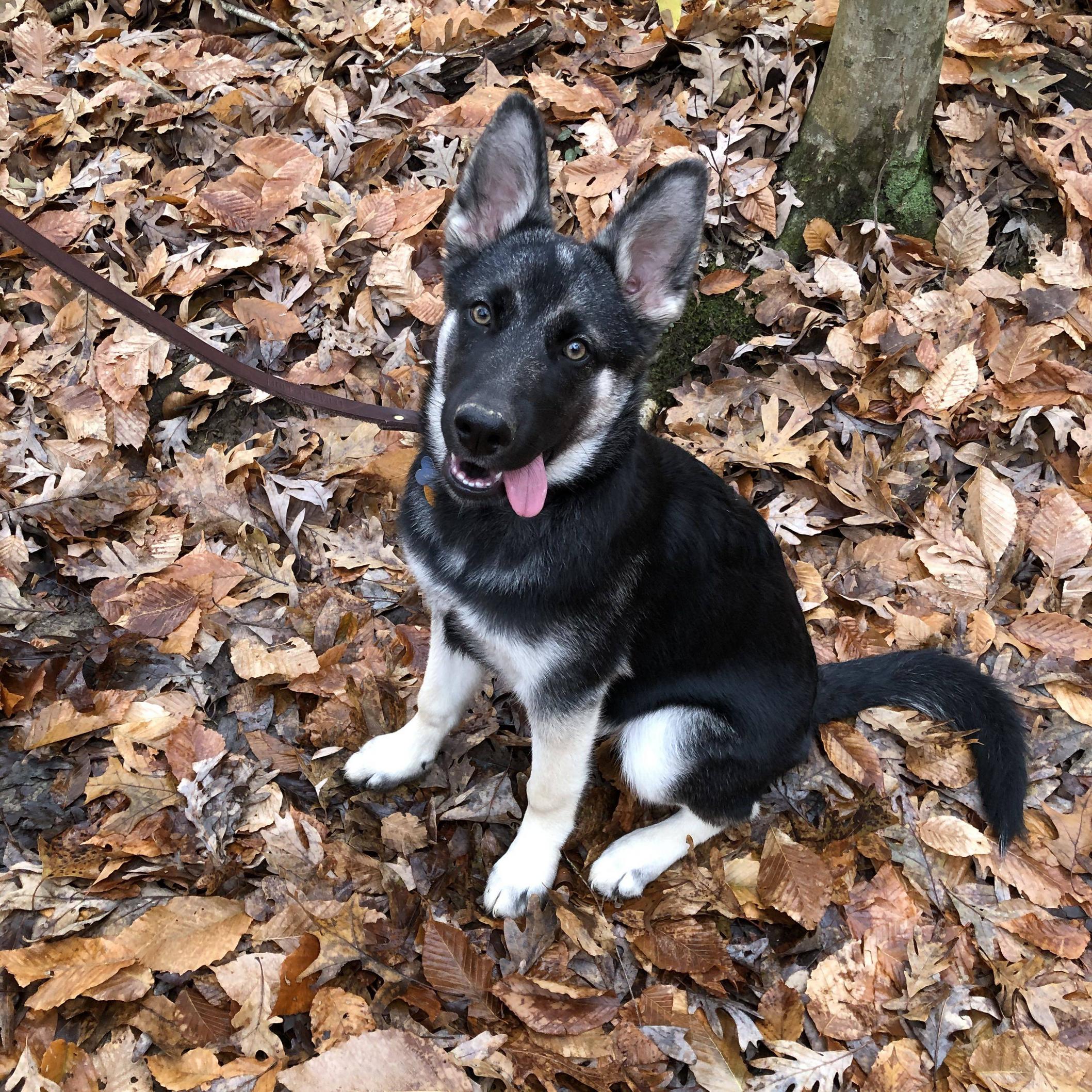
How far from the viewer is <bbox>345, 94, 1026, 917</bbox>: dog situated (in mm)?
2686

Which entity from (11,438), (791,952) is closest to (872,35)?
(791,952)

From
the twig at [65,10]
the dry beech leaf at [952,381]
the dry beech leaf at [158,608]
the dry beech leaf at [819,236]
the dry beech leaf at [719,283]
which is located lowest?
the dry beech leaf at [158,608]

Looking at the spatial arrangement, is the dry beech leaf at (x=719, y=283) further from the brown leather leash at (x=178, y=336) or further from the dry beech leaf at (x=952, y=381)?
the brown leather leash at (x=178, y=336)

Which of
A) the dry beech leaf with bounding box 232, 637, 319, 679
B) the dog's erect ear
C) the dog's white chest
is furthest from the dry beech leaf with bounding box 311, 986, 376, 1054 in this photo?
the dog's erect ear

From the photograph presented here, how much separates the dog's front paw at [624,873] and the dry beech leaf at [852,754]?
944mm

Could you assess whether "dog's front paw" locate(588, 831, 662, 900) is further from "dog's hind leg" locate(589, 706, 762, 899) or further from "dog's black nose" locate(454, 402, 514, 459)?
"dog's black nose" locate(454, 402, 514, 459)

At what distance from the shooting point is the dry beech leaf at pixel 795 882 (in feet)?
10.4

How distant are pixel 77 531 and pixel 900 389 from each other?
4.22 metres

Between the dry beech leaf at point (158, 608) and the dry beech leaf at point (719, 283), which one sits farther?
the dry beech leaf at point (719, 283)

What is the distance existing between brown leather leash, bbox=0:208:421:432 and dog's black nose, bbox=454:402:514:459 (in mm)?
659

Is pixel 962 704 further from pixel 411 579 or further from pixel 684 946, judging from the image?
pixel 411 579

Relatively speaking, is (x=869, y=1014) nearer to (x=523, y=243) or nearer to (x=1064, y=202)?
(x=523, y=243)

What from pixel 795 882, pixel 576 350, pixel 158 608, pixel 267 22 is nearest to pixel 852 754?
pixel 795 882

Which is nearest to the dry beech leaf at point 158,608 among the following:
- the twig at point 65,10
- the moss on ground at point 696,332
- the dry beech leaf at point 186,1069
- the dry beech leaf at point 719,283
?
the dry beech leaf at point 186,1069
